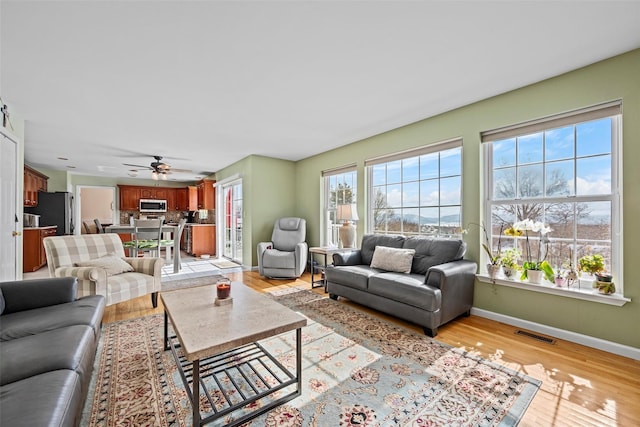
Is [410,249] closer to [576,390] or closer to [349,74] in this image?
[576,390]

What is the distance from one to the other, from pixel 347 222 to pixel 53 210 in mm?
7184

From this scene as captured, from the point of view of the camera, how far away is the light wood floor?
155 cm

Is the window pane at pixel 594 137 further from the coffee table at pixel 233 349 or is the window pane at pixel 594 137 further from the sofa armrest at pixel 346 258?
the coffee table at pixel 233 349

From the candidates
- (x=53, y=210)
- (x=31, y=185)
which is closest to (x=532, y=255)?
(x=31, y=185)

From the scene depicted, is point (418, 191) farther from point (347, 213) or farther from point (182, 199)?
point (182, 199)

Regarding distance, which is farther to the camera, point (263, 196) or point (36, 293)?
point (263, 196)

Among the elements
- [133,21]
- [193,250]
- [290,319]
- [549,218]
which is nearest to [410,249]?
[549,218]

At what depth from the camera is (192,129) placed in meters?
3.99

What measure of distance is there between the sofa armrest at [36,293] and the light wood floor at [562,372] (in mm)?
987

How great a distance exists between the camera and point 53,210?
6496mm

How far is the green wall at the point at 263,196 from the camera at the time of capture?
5.49 metres

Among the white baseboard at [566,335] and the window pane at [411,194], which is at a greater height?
the window pane at [411,194]

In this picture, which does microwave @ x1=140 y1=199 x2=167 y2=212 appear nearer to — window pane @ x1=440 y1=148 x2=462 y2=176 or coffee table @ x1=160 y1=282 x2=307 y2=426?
coffee table @ x1=160 y1=282 x2=307 y2=426

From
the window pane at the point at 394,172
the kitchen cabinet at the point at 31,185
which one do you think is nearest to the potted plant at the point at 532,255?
the window pane at the point at 394,172
